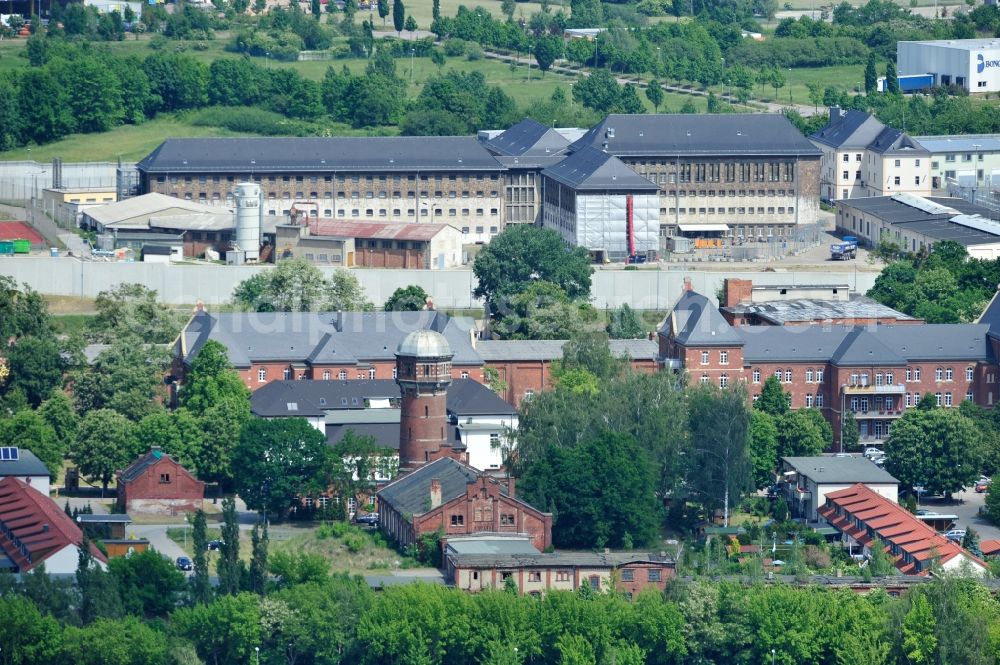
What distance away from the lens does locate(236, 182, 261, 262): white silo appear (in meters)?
131

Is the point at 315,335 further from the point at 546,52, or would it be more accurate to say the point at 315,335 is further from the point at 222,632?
the point at 546,52

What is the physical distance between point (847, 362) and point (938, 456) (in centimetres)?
913

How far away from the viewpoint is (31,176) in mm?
146250

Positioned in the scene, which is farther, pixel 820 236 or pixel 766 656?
pixel 820 236

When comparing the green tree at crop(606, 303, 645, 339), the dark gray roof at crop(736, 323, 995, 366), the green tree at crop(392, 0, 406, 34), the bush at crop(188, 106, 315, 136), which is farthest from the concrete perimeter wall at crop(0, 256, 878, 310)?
the green tree at crop(392, 0, 406, 34)

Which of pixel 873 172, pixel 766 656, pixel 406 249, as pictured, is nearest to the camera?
pixel 766 656

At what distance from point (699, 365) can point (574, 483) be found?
16467mm

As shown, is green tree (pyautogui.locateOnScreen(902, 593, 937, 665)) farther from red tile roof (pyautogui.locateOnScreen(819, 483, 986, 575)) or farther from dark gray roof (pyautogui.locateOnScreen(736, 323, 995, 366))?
dark gray roof (pyautogui.locateOnScreen(736, 323, 995, 366))

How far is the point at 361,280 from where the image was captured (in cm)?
12506

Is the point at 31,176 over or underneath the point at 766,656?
over

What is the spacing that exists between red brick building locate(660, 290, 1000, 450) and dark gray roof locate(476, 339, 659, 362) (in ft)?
4.23

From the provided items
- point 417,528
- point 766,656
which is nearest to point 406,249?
point 417,528

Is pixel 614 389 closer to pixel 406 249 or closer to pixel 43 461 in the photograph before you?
pixel 43 461

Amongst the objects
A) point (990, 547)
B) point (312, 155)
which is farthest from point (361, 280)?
point (990, 547)
